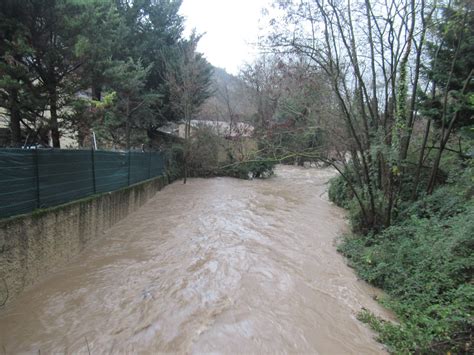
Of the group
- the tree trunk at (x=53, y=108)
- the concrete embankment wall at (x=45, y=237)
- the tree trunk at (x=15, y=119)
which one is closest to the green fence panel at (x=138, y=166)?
the concrete embankment wall at (x=45, y=237)

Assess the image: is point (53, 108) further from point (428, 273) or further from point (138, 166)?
point (428, 273)

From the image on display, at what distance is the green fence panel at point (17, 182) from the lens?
13.8 ft

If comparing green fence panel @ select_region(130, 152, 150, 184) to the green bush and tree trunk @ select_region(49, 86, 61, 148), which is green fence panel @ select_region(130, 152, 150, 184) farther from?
the green bush

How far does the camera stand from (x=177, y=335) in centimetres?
353

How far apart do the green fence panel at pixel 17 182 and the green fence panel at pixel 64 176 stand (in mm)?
207

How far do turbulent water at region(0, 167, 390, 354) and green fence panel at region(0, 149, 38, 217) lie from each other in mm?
1305

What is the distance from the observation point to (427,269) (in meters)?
4.60

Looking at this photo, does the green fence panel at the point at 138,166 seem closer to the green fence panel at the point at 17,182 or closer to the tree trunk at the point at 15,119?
the tree trunk at the point at 15,119

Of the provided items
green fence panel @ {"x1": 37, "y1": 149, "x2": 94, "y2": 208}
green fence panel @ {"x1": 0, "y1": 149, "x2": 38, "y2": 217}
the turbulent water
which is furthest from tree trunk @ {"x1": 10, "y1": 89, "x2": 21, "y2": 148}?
the turbulent water

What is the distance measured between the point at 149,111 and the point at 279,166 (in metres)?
16.4

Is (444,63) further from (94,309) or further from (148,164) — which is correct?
(148,164)

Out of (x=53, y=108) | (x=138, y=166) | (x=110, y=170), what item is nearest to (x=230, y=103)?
(x=138, y=166)

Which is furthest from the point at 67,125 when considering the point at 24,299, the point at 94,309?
the point at 94,309

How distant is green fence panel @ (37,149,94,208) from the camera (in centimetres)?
514
